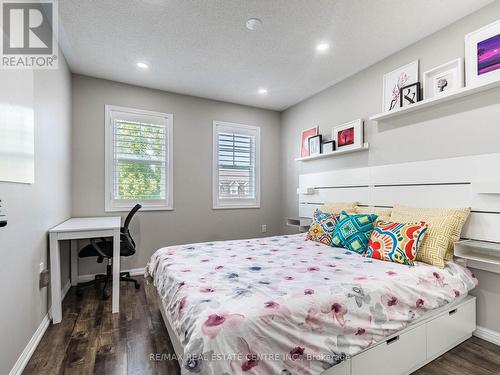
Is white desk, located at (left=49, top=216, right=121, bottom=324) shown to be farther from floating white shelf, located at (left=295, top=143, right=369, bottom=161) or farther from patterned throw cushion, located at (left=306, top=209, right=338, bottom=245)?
floating white shelf, located at (left=295, top=143, right=369, bottom=161)

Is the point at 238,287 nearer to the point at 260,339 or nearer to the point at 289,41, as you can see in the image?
the point at 260,339

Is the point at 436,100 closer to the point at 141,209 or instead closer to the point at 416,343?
the point at 416,343

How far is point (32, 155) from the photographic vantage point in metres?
1.93

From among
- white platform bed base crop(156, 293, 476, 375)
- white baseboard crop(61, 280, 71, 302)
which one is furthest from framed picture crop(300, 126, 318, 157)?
white baseboard crop(61, 280, 71, 302)

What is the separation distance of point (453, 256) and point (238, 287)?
182cm

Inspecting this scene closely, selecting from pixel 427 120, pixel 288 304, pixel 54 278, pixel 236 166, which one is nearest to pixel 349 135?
pixel 427 120

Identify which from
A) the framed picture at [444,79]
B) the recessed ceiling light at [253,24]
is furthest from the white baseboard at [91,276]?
the framed picture at [444,79]

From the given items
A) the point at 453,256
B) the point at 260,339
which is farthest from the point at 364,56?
the point at 260,339

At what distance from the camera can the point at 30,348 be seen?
1831 mm

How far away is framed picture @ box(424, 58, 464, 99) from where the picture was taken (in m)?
2.19

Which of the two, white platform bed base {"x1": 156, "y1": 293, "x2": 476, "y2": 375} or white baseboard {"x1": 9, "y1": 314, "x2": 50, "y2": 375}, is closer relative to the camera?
white platform bed base {"x1": 156, "y1": 293, "x2": 476, "y2": 375}

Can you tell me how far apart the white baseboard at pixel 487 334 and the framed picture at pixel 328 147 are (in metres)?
2.29

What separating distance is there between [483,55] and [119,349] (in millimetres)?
3599

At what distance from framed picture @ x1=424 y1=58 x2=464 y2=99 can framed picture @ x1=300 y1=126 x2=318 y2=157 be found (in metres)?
1.58
